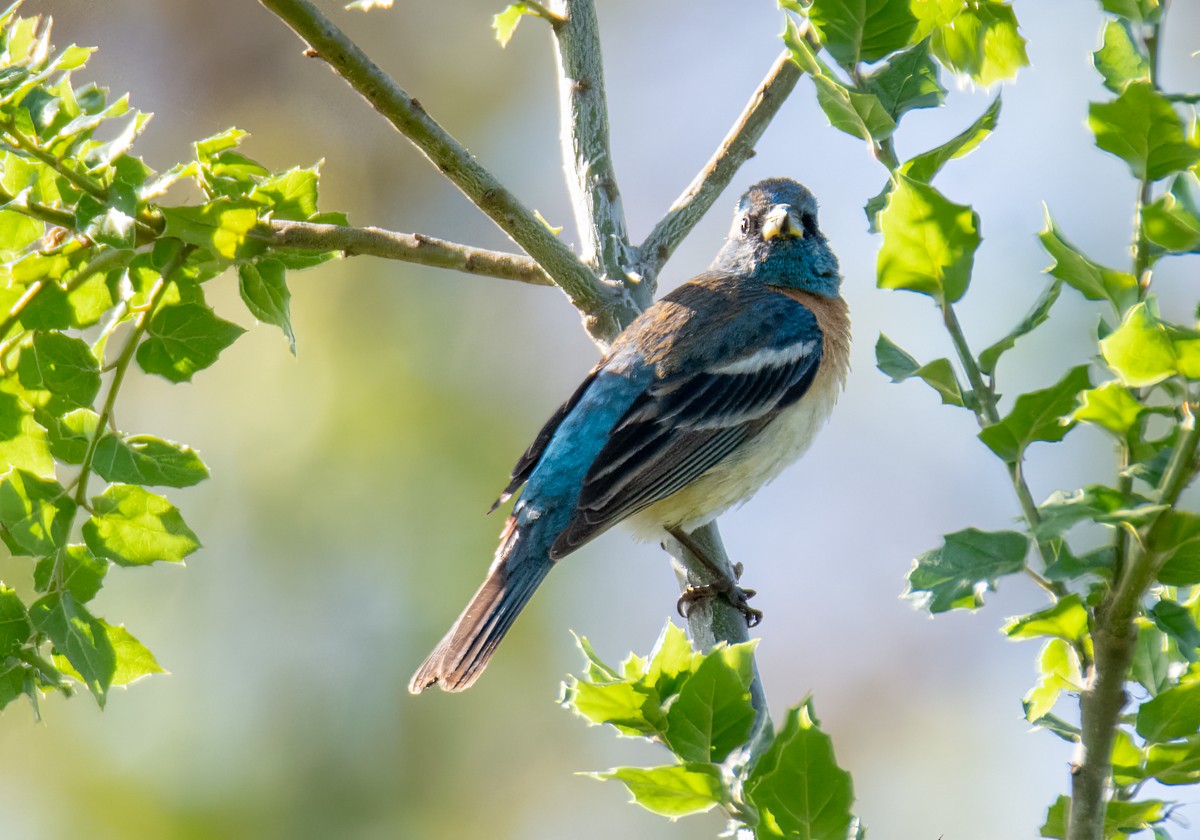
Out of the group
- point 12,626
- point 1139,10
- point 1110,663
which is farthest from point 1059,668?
point 12,626

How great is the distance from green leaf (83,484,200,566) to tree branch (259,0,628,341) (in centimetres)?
92

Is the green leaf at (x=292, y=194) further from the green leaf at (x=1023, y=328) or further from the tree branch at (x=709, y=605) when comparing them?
the green leaf at (x=1023, y=328)

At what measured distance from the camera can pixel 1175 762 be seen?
4.21 ft

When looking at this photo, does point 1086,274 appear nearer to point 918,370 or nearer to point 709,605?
point 918,370

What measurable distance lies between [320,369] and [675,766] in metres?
5.19

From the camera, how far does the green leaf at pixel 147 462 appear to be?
203cm

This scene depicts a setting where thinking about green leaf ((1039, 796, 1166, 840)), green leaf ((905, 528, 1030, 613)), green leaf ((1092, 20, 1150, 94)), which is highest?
green leaf ((1092, 20, 1150, 94))

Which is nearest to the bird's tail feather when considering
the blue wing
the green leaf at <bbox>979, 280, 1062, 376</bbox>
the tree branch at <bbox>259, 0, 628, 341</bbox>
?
the blue wing

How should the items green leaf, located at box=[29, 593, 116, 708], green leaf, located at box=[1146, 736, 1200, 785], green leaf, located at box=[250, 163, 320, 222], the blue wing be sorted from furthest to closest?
the blue wing
green leaf, located at box=[250, 163, 320, 222]
green leaf, located at box=[29, 593, 116, 708]
green leaf, located at box=[1146, 736, 1200, 785]

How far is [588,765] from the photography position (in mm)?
6082

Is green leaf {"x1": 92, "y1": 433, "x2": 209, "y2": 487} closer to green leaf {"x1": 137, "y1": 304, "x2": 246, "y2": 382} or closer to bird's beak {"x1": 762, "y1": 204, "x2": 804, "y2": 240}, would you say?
green leaf {"x1": 137, "y1": 304, "x2": 246, "y2": 382}

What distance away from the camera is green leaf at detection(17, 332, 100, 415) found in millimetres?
2082

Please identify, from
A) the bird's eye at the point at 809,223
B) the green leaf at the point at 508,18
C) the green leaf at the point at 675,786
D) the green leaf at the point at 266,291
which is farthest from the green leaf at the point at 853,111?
the bird's eye at the point at 809,223

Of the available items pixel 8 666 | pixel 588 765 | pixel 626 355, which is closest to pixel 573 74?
pixel 626 355
